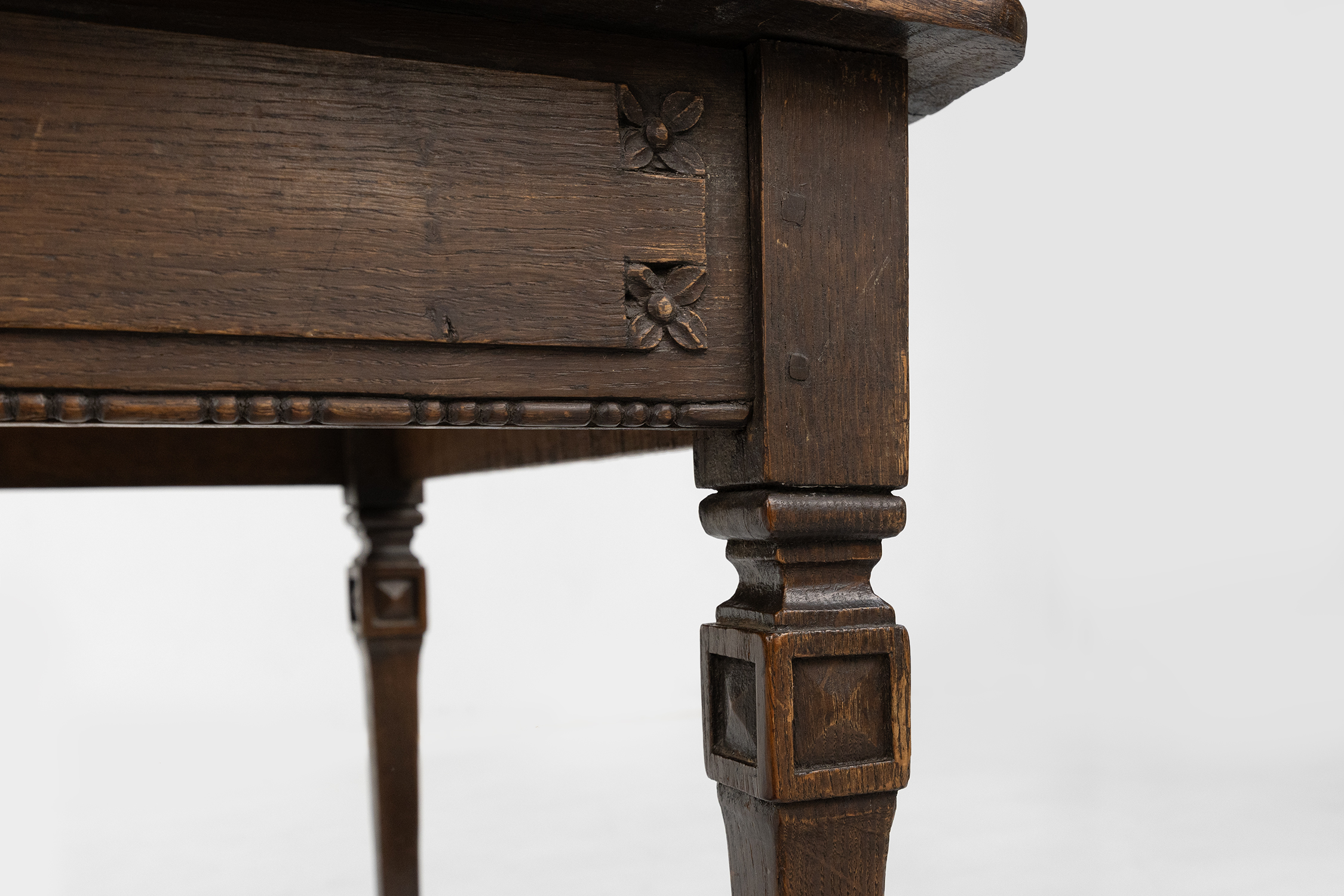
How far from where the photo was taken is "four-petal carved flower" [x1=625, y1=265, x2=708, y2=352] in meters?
0.69

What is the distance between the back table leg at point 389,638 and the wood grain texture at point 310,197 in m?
0.88

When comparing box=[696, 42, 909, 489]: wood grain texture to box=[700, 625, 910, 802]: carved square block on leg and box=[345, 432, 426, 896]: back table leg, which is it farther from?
box=[345, 432, 426, 896]: back table leg

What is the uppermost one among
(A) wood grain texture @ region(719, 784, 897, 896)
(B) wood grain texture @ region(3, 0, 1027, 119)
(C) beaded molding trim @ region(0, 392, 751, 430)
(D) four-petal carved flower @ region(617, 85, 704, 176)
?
(B) wood grain texture @ region(3, 0, 1027, 119)

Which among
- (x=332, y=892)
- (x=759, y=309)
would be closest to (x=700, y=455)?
(x=759, y=309)

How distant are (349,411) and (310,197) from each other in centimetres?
10

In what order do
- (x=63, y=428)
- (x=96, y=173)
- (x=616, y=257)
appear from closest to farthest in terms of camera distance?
(x=96, y=173) → (x=616, y=257) → (x=63, y=428)

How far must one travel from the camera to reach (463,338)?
0.64 metres

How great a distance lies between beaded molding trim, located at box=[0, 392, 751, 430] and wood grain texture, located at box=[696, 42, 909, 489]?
33 millimetres

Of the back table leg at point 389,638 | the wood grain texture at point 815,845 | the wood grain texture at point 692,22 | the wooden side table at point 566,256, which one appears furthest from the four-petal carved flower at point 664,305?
the back table leg at point 389,638

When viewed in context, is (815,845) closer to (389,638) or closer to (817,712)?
(817,712)

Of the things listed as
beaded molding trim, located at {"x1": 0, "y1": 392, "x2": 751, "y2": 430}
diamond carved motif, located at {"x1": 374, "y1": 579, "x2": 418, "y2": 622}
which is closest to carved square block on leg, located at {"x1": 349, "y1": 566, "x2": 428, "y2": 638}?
diamond carved motif, located at {"x1": 374, "y1": 579, "x2": 418, "y2": 622}

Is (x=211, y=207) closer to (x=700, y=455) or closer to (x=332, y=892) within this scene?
(x=700, y=455)

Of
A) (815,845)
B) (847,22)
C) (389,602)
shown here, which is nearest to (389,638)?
(389,602)

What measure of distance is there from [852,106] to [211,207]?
35cm
